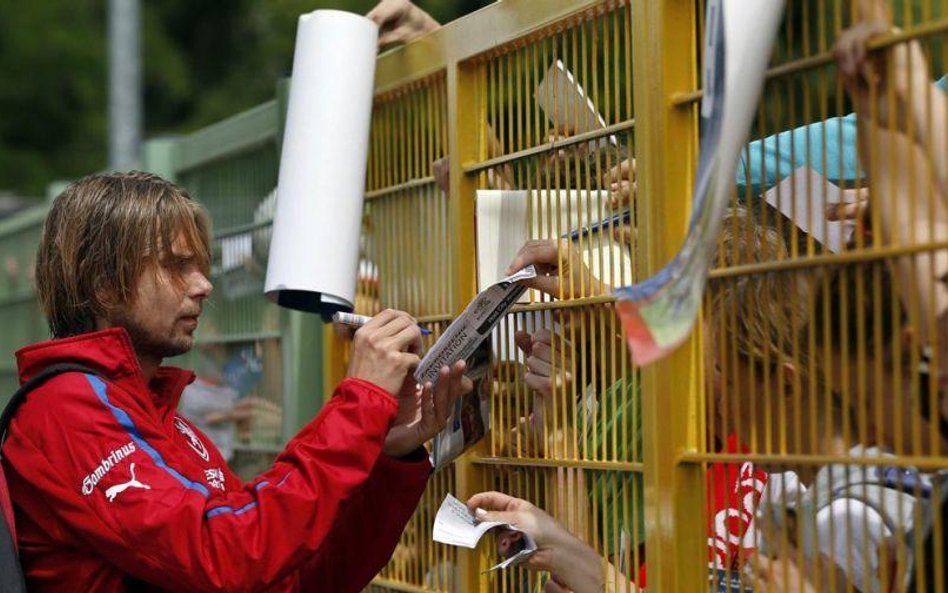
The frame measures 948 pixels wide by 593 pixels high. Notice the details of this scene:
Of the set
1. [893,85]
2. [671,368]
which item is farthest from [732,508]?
[893,85]

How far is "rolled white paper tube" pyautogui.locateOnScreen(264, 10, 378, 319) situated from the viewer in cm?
391

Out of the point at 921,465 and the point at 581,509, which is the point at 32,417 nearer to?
the point at 581,509

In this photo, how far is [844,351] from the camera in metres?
2.60

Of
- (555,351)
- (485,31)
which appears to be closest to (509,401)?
(555,351)

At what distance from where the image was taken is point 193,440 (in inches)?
140

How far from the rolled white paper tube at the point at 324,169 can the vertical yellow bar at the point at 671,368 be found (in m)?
1.06

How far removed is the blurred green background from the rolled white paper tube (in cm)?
1840

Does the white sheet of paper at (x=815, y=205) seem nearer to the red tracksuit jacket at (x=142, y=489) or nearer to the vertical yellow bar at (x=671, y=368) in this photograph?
the vertical yellow bar at (x=671, y=368)

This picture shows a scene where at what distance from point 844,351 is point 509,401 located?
3.68 ft

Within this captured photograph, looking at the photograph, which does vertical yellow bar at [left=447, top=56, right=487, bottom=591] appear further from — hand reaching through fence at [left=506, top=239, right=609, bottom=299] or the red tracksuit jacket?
the red tracksuit jacket

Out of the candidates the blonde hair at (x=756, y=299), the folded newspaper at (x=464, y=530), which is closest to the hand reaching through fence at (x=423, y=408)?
the folded newspaper at (x=464, y=530)

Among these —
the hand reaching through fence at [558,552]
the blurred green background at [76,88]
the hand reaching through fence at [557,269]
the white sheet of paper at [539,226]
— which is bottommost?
the hand reaching through fence at [558,552]

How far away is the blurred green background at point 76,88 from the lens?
24.1 m

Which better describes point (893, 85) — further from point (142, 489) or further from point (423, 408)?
point (142, 489)
